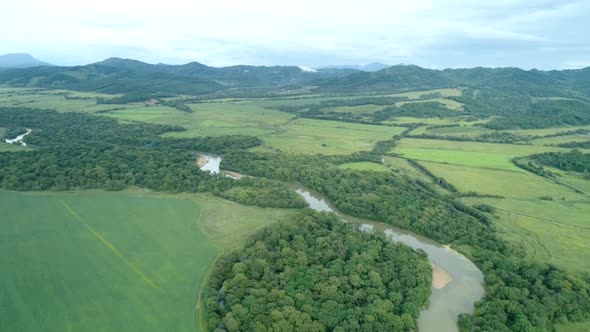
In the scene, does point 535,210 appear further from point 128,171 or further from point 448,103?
point 448,103

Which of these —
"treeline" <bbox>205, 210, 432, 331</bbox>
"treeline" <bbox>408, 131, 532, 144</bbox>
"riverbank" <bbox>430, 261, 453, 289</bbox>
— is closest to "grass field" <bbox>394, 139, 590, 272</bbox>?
"treeline" <bbox>408, 131, 532, 144</bbox>

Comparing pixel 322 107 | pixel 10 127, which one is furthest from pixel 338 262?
pixel 322 107

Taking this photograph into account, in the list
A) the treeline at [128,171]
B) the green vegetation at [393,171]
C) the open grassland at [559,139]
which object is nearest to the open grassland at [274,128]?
the green vegetation at [393,171]

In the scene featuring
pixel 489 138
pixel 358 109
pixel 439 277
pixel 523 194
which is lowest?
pixel 439 277

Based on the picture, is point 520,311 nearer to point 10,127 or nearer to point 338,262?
point 338,262

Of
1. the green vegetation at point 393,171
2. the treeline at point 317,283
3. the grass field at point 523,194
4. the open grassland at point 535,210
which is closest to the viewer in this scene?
the treeline at point 317,283

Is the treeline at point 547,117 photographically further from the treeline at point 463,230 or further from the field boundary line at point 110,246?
the field boundary line at point 110,246

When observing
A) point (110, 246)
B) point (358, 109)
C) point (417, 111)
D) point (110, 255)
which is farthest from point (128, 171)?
point (417, 111)
